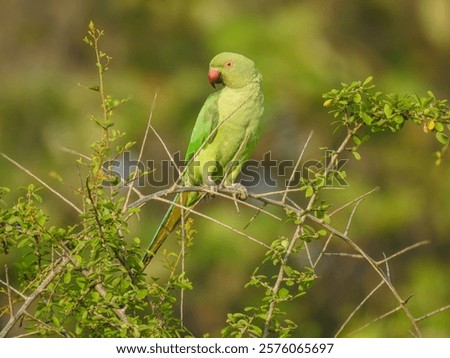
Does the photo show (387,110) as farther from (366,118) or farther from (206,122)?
(206,122)

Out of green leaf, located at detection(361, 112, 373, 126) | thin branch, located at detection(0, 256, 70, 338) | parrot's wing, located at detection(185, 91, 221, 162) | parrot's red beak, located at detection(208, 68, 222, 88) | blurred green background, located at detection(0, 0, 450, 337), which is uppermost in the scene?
green leaf, located at detection(361, 112, 373, 126)

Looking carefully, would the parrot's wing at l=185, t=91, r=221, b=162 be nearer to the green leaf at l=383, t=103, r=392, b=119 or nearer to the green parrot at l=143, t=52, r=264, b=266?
the green parrot at l=143, t=52, r=264, b=266

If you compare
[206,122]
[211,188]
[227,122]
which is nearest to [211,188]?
[211,188]

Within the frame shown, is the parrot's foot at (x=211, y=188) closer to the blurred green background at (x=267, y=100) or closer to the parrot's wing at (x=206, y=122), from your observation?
the parrot's wing at (x=206, y=122)

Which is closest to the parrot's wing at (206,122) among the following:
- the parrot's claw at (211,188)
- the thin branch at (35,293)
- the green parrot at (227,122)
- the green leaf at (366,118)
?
the green parrot at (227,122)

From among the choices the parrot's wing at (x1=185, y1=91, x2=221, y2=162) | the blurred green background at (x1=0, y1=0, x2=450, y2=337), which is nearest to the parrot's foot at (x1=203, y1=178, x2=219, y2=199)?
the parrot's wing at (x1=185, y1=91, x2=221, y2=162)

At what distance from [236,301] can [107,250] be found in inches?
186

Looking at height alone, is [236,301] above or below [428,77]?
below

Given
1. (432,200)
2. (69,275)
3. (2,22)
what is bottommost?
(432,200)

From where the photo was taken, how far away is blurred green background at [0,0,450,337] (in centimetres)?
615

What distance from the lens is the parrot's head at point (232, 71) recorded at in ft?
12.9
